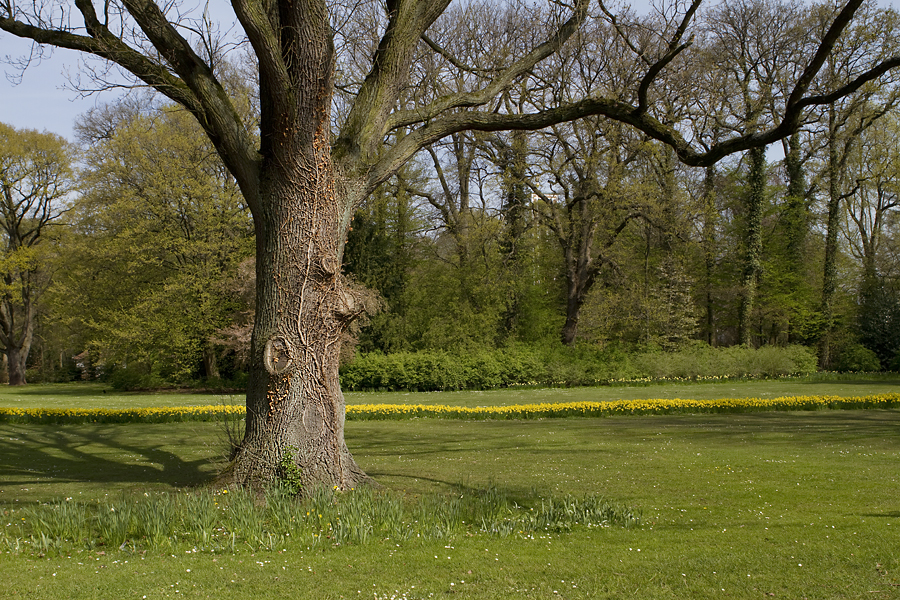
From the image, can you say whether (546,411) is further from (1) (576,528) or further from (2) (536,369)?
(2) (536,369)

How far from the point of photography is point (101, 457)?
10.3 m

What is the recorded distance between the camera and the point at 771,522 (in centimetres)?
561

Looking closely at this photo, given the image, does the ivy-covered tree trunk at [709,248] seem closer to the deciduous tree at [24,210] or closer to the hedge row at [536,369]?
the hedge row at [536,369]

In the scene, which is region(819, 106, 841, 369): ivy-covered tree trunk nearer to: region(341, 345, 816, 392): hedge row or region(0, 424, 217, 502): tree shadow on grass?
region(341, 345, 816, 392): hedge row

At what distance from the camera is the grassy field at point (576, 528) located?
13.2 ft

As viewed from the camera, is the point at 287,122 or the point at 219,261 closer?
the point at 287,122

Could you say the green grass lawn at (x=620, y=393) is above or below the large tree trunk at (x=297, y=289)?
below

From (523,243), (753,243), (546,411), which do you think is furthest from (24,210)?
(753,243)

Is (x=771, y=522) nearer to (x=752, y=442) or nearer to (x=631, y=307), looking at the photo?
(x=752, y=442)

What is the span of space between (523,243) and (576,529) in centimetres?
2497

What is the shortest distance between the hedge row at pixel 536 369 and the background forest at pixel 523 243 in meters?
0.13

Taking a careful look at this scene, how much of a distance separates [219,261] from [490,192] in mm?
13619

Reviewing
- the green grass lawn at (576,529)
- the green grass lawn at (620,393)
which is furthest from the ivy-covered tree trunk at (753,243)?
the green grass lawn at (576,529)

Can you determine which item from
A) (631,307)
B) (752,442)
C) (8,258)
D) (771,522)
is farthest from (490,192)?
(771,522)
